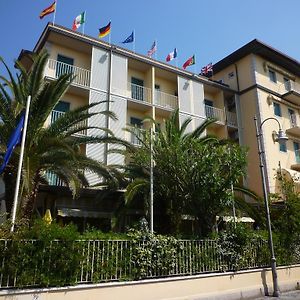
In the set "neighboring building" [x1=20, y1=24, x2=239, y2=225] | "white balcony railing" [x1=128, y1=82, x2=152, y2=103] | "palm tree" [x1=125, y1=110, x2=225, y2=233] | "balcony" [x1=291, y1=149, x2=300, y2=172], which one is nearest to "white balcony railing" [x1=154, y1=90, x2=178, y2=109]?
"neighboring building" [x1=20, y1=24, x2=239, y2=225]

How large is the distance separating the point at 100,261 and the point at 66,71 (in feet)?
46.7

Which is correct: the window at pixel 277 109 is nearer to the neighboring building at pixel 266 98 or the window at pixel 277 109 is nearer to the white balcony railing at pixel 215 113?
the neighboring building at pixel 266 98

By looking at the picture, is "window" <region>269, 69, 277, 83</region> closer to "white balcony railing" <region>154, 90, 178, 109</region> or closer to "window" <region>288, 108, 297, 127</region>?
"window" <region>288, 108, 297, 127</region>

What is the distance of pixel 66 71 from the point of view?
805 inches

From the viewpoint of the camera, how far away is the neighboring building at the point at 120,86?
19984mm

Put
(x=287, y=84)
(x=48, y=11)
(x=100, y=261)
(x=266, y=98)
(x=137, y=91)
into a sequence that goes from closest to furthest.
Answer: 1. (x=100, y=261)
2. (x=48, y=11)
3. (x=137, y=91)
4. (x=266, y=98)
5. (x=287, y=84)

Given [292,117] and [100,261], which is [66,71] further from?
[292,117]

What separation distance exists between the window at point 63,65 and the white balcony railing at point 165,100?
6054 mm

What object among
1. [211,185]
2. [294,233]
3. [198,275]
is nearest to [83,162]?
[211,185]

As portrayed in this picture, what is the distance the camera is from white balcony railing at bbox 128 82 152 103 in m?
22.6

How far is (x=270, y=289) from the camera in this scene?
12773 mm

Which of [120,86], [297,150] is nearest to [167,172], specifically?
[120,86]

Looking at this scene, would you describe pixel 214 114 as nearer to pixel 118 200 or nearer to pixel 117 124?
pixel 117 124

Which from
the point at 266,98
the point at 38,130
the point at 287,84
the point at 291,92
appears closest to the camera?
the point at 38,130
